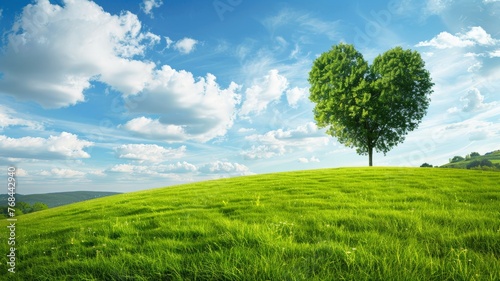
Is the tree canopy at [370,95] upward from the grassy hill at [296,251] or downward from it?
upward

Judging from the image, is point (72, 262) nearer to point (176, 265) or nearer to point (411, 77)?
point (176, 265)

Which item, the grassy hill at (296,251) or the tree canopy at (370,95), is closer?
the grassy hill at (296,251)

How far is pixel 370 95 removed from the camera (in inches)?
1567

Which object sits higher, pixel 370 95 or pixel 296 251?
pixel 370 95

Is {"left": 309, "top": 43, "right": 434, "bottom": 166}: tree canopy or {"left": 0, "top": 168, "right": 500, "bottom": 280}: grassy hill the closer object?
{"left": 0, "top": 168, "right": 500, "bottom": 280}: grassy hill

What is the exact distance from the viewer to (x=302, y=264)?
163 inches

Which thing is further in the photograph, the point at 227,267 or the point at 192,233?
the point at 192,233

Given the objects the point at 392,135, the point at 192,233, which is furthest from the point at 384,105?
the point at 192,233

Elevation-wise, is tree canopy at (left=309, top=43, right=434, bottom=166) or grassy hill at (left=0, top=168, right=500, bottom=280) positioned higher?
tree canopy at (left=309, top=43, right=434, bottom=166)

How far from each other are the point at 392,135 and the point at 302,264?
4348 centimetres

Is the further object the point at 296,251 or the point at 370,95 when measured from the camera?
the point at 370,95

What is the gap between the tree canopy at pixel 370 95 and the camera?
132ft

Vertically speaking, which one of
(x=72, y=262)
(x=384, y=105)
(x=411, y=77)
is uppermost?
(x=411, y=77)

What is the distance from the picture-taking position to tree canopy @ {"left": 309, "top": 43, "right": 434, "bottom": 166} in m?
40.3
